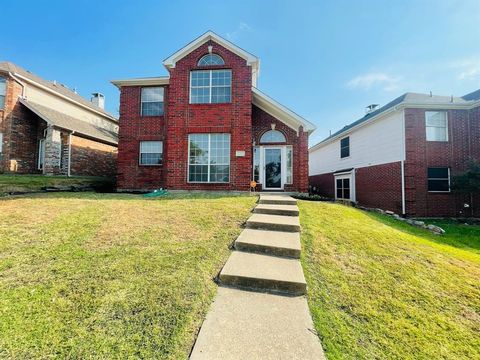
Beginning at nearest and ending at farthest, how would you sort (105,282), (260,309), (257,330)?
(257,330)
(260,309)
(105,282)

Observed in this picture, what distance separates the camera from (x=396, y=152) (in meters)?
12.7

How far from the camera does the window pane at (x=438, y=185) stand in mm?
12297

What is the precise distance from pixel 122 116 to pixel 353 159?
1577 cm

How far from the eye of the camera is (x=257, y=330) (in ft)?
A: 8.29

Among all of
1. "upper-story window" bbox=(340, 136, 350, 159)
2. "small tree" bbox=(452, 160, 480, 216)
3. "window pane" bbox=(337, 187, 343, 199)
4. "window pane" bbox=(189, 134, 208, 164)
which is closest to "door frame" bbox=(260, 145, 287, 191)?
"window pane" bbox=(189, 134, 208, 164)

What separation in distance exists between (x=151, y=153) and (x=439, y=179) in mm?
15997

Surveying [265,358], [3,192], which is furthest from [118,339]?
[3,192]

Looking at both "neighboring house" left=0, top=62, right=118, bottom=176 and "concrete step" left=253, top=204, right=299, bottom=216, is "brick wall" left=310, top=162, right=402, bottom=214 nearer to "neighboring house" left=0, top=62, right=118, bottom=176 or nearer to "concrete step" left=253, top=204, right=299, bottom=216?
"concrete step" left=253, top=204, right=299, bottom=216

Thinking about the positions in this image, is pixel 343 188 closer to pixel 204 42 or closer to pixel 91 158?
pixel 204 42

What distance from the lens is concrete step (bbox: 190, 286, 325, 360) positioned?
2219 millimetres

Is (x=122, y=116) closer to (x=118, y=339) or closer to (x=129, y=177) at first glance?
(x=129, y=177)

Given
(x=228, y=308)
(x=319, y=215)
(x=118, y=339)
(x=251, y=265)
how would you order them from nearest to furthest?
1. (x=118, y=339)
2. (x=228, y=308)
3. (x=251, y=265)
4. (x=319, y=215)

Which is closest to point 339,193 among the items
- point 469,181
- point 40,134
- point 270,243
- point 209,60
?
point 469,181

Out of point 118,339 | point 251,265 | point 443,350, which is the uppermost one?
point 251,265
